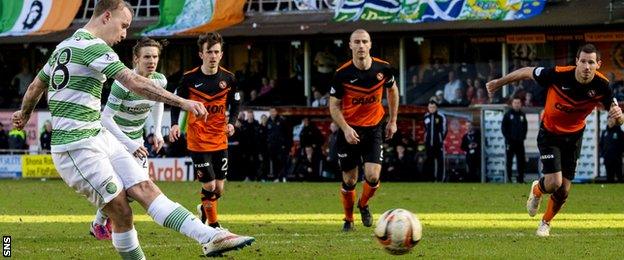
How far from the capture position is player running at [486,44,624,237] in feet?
52.2

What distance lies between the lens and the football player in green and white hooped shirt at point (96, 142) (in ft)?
36.6

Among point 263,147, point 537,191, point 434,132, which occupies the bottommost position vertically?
point 263,147

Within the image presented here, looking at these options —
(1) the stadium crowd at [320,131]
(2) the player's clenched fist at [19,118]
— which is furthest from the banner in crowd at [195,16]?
(2) the player's clenched fist at [19,118]

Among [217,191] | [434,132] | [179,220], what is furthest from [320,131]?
[179,220]

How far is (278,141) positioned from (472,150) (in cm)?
518

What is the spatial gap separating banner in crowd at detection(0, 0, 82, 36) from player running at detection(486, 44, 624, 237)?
27.9 m

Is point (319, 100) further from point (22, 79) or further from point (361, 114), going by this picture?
point (361, 114)

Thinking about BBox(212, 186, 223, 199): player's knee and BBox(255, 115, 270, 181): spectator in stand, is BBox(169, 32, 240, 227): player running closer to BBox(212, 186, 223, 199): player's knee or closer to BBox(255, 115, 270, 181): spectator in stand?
BBox(212, 186, 223, 199): player's knee

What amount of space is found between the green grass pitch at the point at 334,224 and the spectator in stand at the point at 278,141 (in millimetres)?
4864

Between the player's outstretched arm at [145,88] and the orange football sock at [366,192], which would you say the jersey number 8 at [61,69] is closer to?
the player's outstretched arm at [145,88]

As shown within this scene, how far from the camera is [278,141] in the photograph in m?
36.4

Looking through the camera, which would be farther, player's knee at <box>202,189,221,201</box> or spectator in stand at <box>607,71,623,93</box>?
spectator in stand at <box>607,71,623,93</box>

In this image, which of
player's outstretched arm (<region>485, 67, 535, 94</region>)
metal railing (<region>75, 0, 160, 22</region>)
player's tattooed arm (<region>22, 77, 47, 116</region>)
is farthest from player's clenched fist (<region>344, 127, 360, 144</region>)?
metal railing (<region>75, 0, 160, 22</region>)

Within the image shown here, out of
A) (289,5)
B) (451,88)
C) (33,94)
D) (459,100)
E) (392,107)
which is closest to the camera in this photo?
(33,94)
